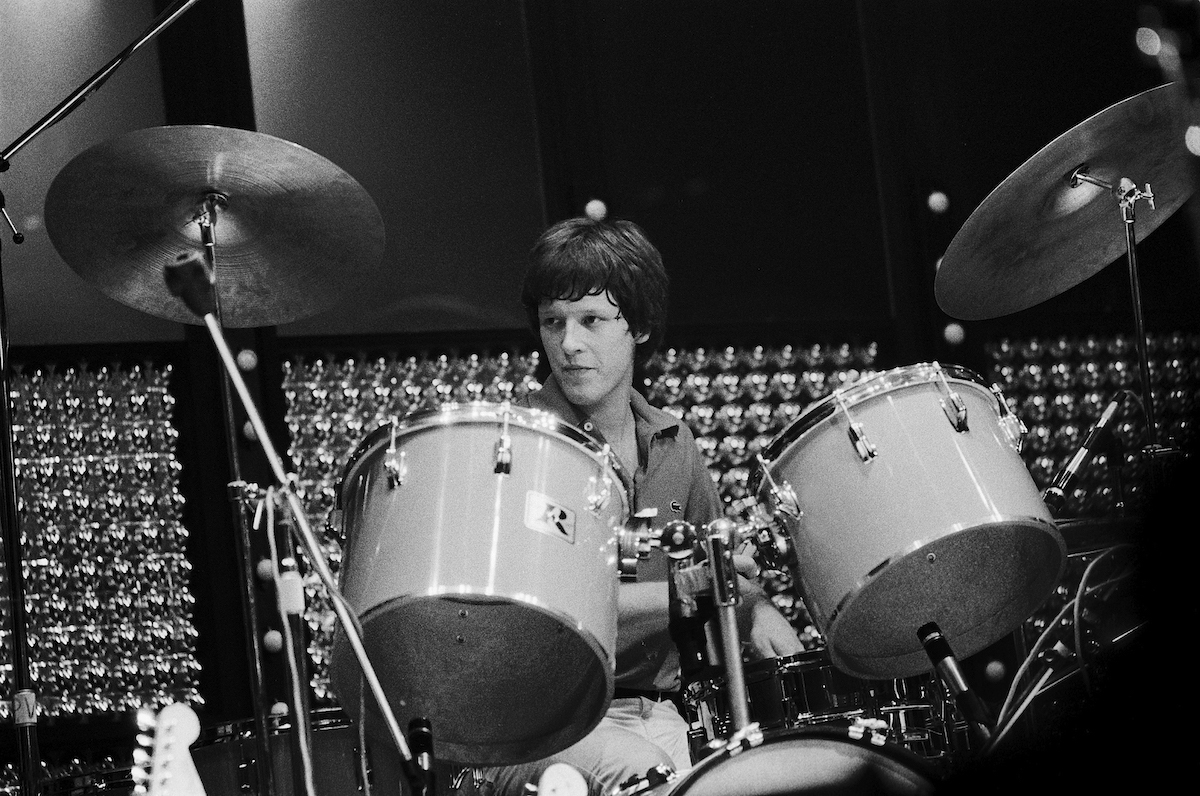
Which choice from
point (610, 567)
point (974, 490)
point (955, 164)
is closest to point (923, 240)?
point (955, 164)

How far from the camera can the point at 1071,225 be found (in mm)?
3016

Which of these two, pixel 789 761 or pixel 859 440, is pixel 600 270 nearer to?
pixel 859 440

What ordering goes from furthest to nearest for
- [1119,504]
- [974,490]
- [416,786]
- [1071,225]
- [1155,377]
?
[1155,377], [1119,504], [1071,225], [974,490], [416,786]

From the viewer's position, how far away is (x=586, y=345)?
9.59 feet

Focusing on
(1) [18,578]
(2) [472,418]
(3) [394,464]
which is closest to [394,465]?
(3) [394,464]

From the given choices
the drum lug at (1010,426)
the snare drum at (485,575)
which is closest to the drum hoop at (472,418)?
the snare drum at (485,575)

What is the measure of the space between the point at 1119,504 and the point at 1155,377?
0.51 meters

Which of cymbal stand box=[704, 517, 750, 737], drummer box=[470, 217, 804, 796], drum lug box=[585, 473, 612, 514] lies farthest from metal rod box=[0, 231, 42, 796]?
cymbal stand box=[704, 517, 750, 737]

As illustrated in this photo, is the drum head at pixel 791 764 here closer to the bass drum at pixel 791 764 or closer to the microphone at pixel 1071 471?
the bass drum at pixel 791 764

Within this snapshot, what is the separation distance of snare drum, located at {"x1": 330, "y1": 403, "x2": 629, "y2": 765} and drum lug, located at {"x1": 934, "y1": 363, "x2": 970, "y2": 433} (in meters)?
0.59

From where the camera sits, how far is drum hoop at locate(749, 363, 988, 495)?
7.87 ft

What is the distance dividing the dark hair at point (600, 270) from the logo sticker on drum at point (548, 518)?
82cm

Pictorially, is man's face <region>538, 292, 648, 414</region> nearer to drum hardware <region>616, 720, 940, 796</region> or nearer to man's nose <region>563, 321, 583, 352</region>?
man's nose <region>563, 321, 583, 352</region>

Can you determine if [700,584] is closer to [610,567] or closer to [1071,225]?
[610,567]
